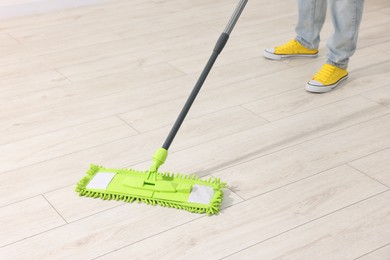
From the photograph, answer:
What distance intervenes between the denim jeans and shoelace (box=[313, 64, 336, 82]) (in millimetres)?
36

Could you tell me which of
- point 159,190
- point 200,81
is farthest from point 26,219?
point 200,81

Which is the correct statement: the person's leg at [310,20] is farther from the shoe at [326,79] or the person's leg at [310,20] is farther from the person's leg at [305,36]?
the shoe at [326,79]

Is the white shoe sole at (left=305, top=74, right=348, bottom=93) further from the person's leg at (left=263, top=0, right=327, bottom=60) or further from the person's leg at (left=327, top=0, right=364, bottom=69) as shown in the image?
the person's leg at (left=263, top=0, right=327, bottom=60)

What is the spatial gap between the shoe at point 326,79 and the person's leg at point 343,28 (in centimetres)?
3

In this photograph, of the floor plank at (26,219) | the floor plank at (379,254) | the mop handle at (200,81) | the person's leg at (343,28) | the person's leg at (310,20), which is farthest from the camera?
the person's leg at (310,20)

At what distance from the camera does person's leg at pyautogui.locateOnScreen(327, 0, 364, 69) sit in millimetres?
2104

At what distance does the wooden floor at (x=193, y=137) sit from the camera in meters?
1.41

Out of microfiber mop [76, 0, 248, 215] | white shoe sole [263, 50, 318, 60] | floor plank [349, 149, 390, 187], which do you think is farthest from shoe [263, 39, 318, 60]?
microfiber mop [76, 0, 248, 215]

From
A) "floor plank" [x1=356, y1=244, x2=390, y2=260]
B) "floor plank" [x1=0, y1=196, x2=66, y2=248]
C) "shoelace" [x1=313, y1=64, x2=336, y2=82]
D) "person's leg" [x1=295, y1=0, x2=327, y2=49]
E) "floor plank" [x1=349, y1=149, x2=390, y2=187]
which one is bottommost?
"floor plank" [x1=0, y1=196, x2=66, y2=248]

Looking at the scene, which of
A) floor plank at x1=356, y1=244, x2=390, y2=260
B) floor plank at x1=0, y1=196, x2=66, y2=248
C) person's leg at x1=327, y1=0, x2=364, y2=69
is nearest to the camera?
floor plank at x1=356, y1=244, x2=390, y2=260

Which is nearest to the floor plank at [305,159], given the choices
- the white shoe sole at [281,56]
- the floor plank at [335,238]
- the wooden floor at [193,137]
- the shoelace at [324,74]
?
the wooden floor at [193,137]

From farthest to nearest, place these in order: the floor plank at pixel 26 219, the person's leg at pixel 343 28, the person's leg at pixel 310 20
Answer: the person's leg at pixel 310 20, the person's leg at pixel 343 28, the floor plank at pixel 26 219

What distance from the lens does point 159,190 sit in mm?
1505

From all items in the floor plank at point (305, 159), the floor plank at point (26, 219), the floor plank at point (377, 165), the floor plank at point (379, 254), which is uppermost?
the floor plank at point (379, 254)
